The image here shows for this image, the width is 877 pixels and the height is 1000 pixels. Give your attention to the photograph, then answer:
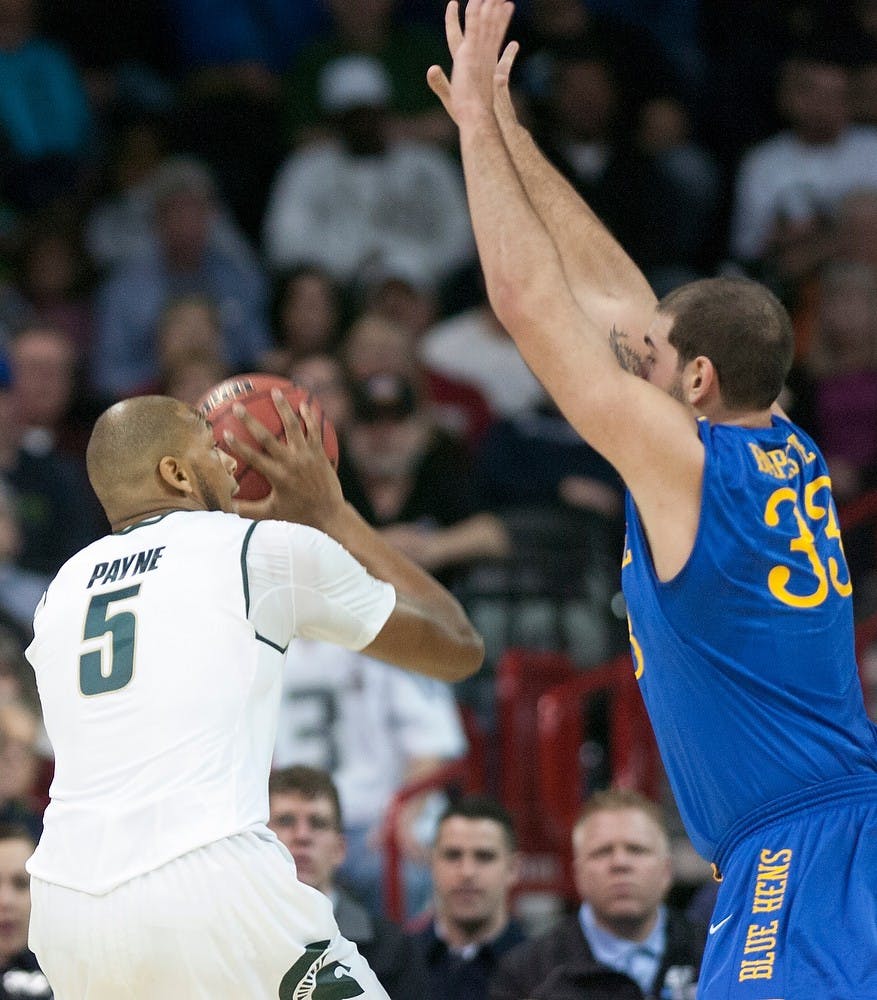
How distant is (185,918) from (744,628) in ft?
4.98

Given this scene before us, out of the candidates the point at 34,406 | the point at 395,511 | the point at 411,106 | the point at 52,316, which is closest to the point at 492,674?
the point at 395,511

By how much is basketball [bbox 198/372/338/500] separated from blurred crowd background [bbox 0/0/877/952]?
13.2 ft

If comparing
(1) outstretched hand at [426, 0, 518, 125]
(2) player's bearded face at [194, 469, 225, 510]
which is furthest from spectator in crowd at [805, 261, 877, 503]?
(2) player's bearded face at [194, 469, 225, 510]

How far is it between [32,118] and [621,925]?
324 inches

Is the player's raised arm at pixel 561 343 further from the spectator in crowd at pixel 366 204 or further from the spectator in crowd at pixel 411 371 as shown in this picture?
the spectator in crowd at pixel 366 204

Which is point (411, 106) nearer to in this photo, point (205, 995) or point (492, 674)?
point (492, 674)

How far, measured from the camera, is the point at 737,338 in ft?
15.7

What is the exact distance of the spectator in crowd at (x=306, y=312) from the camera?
1208 cm

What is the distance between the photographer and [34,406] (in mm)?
11602

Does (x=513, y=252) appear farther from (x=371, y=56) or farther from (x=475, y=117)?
(x=371, y=56)

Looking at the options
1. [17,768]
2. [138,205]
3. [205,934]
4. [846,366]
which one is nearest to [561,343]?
[205,934]

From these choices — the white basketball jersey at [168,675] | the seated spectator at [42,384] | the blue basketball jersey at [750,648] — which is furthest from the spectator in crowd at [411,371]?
the blue basketball jersey at [750,648]

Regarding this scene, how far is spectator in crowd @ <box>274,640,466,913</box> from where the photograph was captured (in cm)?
963

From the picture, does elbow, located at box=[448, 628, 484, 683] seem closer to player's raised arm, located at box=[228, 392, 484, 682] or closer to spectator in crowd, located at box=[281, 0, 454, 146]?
player's raised arm, located at box=[228, 392, 484, 682]
